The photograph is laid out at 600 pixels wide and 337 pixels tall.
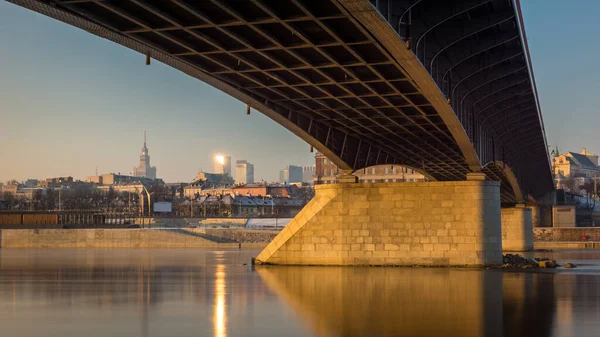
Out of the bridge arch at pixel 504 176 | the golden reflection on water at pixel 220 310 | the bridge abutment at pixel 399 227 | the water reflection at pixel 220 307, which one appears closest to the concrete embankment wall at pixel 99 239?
the bridge arch at pixel 504 176

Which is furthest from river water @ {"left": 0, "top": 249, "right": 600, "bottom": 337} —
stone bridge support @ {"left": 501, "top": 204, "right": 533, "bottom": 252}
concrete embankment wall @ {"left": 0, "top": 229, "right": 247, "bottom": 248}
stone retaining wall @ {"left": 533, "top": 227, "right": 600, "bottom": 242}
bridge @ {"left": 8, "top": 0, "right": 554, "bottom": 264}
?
stone retaining wall @ {"left": 533, "top": 227, "right": 600, "bottom": 242}

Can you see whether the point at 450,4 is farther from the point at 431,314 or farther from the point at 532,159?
the point at 532,159

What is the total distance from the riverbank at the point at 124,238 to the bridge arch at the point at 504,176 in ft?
104

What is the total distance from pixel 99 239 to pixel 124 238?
11.1 feet

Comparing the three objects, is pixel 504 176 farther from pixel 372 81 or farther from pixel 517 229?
pixel 372 81

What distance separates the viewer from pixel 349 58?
3444 cm

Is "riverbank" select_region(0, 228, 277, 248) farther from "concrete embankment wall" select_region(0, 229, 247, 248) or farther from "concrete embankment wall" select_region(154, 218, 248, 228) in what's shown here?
"concrete embankment wall" select_region(154, 218, 248, 228)

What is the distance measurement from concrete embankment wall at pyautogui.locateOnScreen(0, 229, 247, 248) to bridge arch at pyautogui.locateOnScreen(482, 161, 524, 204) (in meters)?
34.6

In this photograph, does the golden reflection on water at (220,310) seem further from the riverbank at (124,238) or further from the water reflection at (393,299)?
the riverbank at (124,238)

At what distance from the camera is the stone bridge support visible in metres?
95.9

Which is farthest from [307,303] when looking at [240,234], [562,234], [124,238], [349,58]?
[562,234]

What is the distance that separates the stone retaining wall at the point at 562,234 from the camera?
122000mm

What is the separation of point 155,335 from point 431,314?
357 inches

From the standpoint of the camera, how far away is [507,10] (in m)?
32.1
